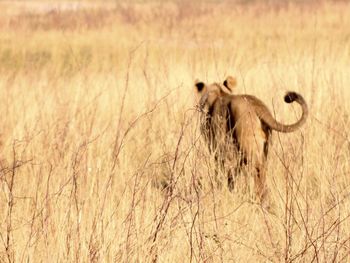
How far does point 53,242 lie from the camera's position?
271cm

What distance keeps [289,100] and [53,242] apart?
1670 millimetres

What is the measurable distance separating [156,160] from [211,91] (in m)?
1.36

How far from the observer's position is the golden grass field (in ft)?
8.90

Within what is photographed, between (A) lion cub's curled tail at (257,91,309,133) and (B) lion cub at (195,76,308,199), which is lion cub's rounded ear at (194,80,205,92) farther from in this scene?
(A) lion cub's curled tail at (257,91,309,133)

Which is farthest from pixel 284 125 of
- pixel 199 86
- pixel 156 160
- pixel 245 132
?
pixel 199 86

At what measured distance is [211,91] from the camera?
4.75m

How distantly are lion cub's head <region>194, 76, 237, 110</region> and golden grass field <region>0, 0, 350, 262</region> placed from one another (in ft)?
0.34

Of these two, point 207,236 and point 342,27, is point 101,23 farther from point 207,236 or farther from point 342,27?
point 207,236

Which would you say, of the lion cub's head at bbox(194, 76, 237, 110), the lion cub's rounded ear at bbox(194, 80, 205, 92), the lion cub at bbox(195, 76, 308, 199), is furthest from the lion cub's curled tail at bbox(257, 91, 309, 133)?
the lion cub's rounded ear at bbox(194, 80, 205, 92)

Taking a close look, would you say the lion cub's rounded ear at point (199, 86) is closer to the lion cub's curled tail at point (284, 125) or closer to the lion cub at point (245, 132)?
the lion cub at point (245, 132)

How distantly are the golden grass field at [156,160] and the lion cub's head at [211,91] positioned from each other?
0.34 ft

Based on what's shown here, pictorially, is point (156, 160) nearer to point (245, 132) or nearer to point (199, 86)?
point (245, 132)

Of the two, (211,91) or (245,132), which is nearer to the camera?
(245,132)

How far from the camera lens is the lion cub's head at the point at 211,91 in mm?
4660
